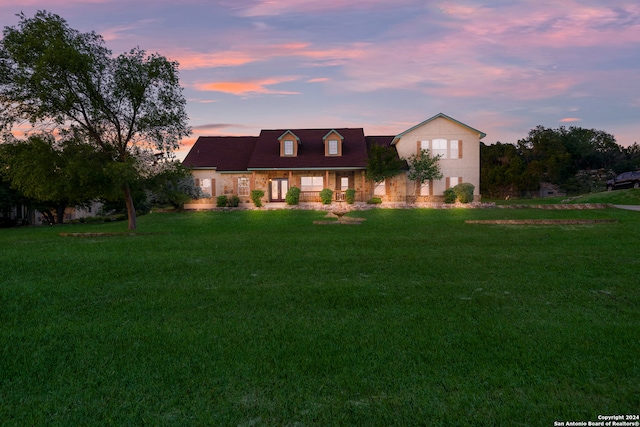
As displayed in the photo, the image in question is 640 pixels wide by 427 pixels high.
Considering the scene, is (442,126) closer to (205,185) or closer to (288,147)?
(288,147)

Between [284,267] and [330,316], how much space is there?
3.56 m

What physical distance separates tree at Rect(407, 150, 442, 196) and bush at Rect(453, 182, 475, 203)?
2.03 meters

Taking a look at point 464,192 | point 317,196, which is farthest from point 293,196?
point 464,192

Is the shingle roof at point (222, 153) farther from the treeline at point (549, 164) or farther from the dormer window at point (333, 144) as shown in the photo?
the treeline at point (549, 164)

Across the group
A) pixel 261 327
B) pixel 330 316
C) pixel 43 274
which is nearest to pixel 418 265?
pixel 330 316

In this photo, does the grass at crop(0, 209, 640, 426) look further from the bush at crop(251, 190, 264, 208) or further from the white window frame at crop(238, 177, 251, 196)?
the white window frame at crop(238, 177, 251, 196)

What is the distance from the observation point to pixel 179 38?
1931 cm

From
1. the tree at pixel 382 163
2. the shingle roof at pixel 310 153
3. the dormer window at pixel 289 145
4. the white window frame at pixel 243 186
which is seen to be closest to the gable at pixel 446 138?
the tree at pixel 382 163

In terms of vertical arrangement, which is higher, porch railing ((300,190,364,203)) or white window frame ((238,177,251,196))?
white window frame ((238,177,251,196))

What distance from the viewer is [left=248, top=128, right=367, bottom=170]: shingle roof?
34.4m

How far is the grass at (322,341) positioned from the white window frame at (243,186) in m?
26.0

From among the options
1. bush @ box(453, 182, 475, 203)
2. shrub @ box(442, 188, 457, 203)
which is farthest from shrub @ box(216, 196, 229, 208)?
bush @ box(453, 182, 475, 203)

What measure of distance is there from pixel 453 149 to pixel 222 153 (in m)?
18.8

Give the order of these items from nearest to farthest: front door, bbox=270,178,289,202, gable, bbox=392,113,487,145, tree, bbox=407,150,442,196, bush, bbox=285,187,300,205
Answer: bush, bbox=285,187,300,205, tree, bbox=407,150,442,196, gable, bbox=392,113,487,145, front door, bbox=270,178,289,202
